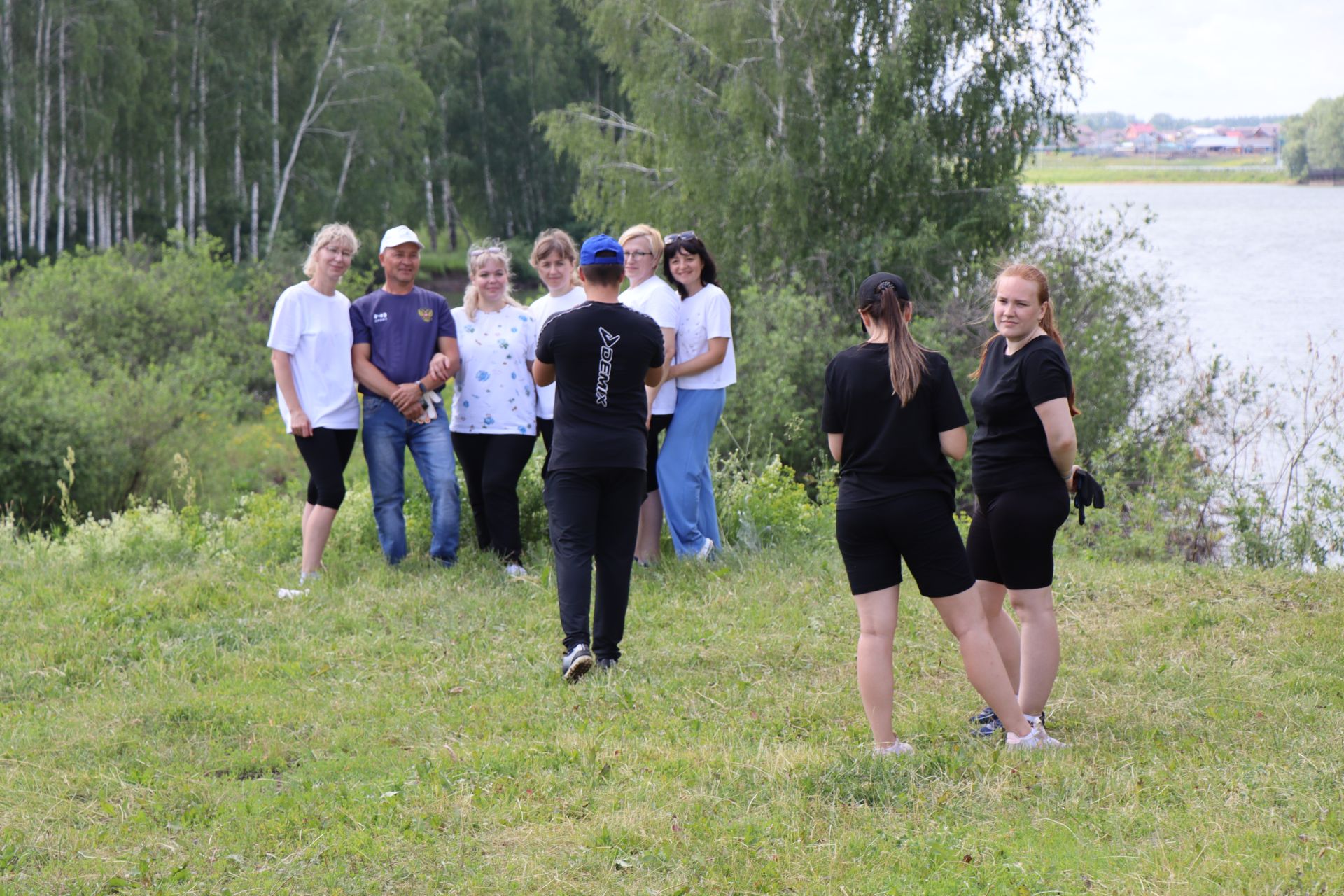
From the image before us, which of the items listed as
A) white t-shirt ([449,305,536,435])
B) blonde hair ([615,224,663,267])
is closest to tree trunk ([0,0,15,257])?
white t-shirt ([449,305,536,435])

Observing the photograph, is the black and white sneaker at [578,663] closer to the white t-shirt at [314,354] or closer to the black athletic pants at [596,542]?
the black athletic pants at [596,542]

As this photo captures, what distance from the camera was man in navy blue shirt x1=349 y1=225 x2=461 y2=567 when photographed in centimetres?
668

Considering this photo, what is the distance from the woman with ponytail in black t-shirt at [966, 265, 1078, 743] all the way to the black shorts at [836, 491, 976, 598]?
0.23 m

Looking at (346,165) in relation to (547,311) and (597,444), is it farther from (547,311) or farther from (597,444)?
(597,444)

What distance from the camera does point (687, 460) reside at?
6.74m

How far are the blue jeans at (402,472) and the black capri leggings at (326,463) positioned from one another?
22cm

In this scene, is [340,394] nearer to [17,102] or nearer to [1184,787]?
[1184,787]

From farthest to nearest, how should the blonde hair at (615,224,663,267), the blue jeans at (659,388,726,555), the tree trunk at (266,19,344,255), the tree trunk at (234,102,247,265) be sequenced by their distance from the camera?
the tree trunk at (266,19,344,255) → the tree trunk at (234,102,247,265) → the blue jeans at (659,388,726,555) → the blonde hair at (615,224,663,267)

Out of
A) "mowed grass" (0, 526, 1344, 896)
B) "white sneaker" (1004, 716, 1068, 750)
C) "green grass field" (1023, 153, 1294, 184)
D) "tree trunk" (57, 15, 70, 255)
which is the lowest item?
"mowed grass" (0, 526, 1344, 896)

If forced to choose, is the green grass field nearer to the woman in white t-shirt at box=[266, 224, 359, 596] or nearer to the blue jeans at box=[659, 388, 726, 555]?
the blue jeans at box=[659, 388, 726, 555]

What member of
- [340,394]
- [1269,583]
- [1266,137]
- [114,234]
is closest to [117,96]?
[114,234]

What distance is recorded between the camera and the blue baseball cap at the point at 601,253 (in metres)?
4.96

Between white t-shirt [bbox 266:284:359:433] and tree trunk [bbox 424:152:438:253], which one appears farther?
tree trunk [bbox 424:152:438:253]

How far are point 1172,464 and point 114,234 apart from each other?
28073 mm
